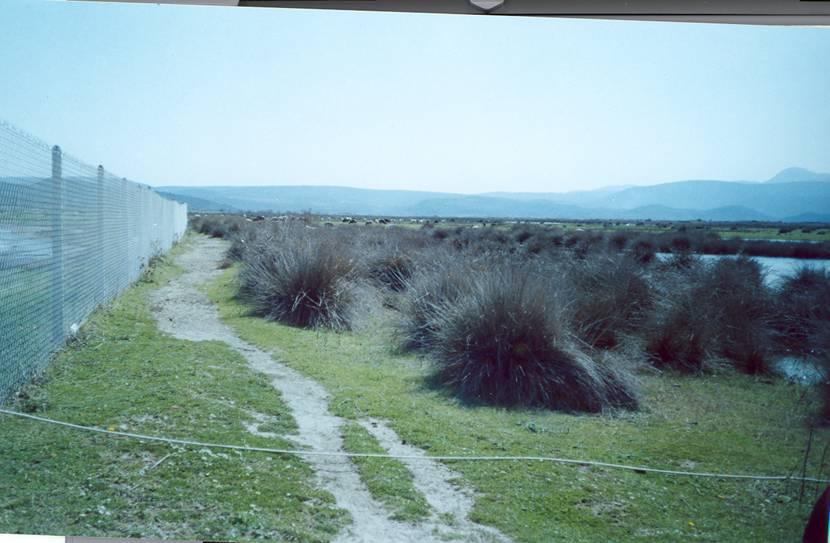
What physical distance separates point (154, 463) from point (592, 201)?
3.64 metres

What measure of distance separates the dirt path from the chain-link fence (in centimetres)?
87

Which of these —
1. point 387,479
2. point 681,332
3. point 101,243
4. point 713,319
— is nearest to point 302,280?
point 101,243

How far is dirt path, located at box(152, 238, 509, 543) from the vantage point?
418cm

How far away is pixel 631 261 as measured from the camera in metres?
6.15

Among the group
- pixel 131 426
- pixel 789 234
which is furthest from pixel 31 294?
pixel 789 234

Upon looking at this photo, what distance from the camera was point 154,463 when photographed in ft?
15.0

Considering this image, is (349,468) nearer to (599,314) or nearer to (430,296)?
(430,296)

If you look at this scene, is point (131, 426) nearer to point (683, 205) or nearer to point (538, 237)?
point (538, 237)

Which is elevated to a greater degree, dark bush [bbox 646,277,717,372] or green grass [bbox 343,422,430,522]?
dark bush [bbox 646,277,717,372]

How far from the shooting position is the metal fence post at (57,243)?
619cm

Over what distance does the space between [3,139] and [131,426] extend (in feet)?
6.95

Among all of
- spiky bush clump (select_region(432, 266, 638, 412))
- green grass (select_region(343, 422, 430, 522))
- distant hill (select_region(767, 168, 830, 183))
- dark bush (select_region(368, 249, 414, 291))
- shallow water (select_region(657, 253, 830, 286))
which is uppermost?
distant hill (select_region(767, 168, 830, 183))

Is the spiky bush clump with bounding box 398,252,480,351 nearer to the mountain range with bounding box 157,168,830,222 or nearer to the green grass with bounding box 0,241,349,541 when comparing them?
the mountain range with bounding box 157,168,830,222

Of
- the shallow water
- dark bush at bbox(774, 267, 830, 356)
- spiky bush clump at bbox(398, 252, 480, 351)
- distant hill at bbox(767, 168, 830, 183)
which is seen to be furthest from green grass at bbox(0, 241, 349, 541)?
distant hill at bbox(767, 168, 830, 183)
